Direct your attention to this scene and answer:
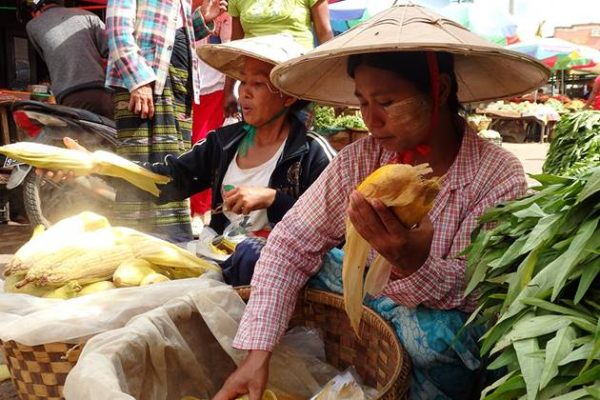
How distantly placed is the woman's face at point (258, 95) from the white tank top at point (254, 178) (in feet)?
0.59

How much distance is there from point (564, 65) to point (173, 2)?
57.7 ft

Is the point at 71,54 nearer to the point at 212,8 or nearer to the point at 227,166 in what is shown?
the point at 212,8

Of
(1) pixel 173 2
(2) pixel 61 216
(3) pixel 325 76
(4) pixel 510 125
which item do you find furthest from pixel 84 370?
(4) pixel 510 125

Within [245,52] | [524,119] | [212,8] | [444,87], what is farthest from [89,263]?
[524,119]

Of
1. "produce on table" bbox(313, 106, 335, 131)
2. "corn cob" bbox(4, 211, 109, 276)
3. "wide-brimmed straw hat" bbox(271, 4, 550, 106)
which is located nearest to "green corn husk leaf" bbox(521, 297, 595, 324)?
"wide-brimmed straw hat" bbox(271, 4, 550, 106)

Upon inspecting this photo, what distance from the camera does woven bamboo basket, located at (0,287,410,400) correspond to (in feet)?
5.22

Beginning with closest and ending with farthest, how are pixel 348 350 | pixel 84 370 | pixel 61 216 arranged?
pixel 84 370 → pixel 348 350 → pixel 61 216

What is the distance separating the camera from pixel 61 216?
418 cm

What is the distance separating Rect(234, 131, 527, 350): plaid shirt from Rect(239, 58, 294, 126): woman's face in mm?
748

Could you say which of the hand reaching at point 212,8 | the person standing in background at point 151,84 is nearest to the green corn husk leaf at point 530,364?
the person standing in background at point 151,84

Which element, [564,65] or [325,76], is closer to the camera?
[325,76]

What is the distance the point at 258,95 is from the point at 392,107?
40.0 inches

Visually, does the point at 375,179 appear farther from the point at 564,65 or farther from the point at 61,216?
the point at 564,65

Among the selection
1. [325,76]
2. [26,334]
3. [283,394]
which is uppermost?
[325,76]
